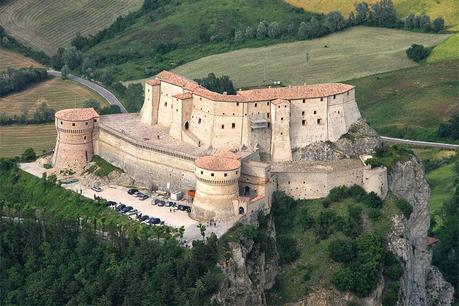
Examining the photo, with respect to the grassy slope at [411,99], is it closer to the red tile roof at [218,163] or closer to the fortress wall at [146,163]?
the fortress wall at [146,163]

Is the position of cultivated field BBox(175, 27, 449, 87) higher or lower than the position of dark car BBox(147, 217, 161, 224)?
higher

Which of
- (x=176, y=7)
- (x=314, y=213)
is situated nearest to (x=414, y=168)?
(x=314, y=213)

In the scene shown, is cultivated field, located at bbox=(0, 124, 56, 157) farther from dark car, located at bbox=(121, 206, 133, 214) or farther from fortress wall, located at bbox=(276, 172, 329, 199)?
fortress wall, located at bbox=(276, 172, 329, 199)

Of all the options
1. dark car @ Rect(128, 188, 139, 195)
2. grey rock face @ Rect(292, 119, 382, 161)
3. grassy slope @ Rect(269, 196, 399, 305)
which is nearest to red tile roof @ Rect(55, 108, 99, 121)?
dark car @ Rect(128, 188, 139, 195)

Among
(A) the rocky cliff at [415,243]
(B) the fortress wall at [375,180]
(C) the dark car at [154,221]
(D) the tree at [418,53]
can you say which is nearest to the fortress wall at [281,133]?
(B) the fortress wall at [375,180]

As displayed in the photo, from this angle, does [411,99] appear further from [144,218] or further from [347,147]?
[144,218]

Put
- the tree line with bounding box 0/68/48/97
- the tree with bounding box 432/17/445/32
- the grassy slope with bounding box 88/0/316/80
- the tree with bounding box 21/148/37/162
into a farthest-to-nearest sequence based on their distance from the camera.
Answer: the grassy slope with bounding box 88/0/316/80, the tree with bounding box 432/17/445/32, the tree line with bounding box 0/68/48/97, the tree with bounding box 21/148/37/162

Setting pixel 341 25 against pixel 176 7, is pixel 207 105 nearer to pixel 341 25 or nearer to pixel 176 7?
pixel 341 25

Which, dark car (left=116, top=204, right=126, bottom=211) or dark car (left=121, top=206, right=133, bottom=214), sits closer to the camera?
dark car (left=121, top=206, right=133, bottom=214)
